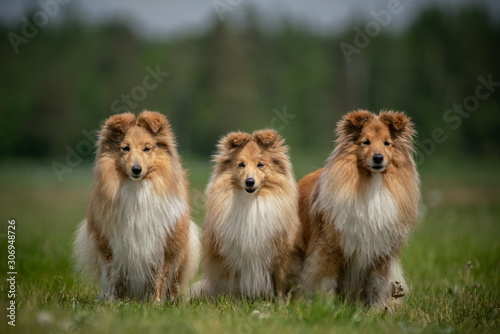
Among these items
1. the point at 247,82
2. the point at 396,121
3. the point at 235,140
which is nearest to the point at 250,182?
the point at 235,140

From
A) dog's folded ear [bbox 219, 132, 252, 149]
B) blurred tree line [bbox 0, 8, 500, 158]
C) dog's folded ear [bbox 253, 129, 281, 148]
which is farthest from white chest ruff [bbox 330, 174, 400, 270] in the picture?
blurred tree line [bbox 0, 8, 500, 158]

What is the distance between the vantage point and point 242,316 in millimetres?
4535

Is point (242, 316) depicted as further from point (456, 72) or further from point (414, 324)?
point (456, 72)

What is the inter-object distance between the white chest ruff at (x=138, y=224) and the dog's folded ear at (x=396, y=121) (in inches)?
97.4

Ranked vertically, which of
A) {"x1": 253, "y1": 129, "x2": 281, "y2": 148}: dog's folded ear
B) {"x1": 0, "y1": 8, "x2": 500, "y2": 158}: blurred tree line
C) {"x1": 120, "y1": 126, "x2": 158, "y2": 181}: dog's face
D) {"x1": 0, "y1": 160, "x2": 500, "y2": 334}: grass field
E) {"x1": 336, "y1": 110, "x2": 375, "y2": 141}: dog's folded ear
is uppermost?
{"x1": 0, "y1": 8, "x2": 500, "y2": 158}: blurred tree line

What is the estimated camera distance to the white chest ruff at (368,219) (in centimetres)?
512

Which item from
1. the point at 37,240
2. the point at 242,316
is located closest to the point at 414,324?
the point at 242,316

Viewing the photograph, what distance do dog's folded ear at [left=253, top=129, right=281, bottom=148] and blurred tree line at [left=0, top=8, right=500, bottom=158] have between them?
20741 millimetres

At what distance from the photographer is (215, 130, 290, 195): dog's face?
5.43m

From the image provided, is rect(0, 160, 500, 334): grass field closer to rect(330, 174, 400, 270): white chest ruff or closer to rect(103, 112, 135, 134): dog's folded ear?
rect(330, 174, 400, 270): white chest ruff

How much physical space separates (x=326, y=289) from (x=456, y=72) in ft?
79.2

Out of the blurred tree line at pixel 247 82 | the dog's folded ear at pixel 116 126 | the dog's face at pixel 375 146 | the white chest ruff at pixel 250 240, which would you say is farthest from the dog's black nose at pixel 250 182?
the blurred tree line at pixel 247 82

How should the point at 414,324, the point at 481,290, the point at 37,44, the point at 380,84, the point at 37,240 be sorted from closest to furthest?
the point at 414,324
the point at 481,290
the point at 37,240
the point at 380,84
the point at 37,44

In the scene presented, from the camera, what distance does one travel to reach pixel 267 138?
550 centimetres
